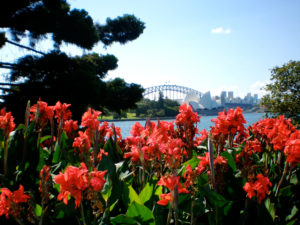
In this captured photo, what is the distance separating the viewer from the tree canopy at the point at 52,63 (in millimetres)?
Answer: 9492

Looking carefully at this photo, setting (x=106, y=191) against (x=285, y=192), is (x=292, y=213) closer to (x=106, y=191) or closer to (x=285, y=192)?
(x=285, y=192)

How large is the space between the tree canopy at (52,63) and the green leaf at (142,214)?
366 inches

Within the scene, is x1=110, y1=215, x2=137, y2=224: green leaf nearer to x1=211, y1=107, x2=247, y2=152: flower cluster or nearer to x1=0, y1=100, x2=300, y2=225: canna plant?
x1=0, y1=100, x2=300, y2=225: canna plant

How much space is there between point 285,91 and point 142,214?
500 inches

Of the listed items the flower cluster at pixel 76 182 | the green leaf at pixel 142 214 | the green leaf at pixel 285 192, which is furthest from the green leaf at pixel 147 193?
the green leaf at pixel 285 192

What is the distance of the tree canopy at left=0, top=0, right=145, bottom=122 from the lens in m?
9.49

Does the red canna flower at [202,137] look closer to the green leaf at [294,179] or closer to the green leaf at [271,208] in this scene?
the green leaf at [294,179]

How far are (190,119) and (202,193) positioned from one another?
0.72 metres

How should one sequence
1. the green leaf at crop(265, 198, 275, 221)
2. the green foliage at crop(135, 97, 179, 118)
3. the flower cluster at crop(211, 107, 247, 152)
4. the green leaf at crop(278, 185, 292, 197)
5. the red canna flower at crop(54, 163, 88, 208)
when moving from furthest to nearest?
the green foliage at crop(135, 97, 179, 118), the flower cluster at crop(211, 107, 247, 152), the green leaf at crop(278, 185, 292, 197), the green leaf at crop(265, 198, 275, 221), the red canna flower at crop(54, 163, 88, 208)

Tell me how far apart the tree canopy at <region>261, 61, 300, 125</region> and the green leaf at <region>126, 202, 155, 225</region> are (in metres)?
11.8

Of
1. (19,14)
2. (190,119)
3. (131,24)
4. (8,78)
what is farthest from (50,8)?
(190,119)

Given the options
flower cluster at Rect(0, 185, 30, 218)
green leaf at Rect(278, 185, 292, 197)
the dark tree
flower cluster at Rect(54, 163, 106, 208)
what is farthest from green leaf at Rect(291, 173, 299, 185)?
the dark tree

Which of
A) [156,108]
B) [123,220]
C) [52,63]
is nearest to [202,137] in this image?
[123,220]

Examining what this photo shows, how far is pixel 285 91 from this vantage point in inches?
457
